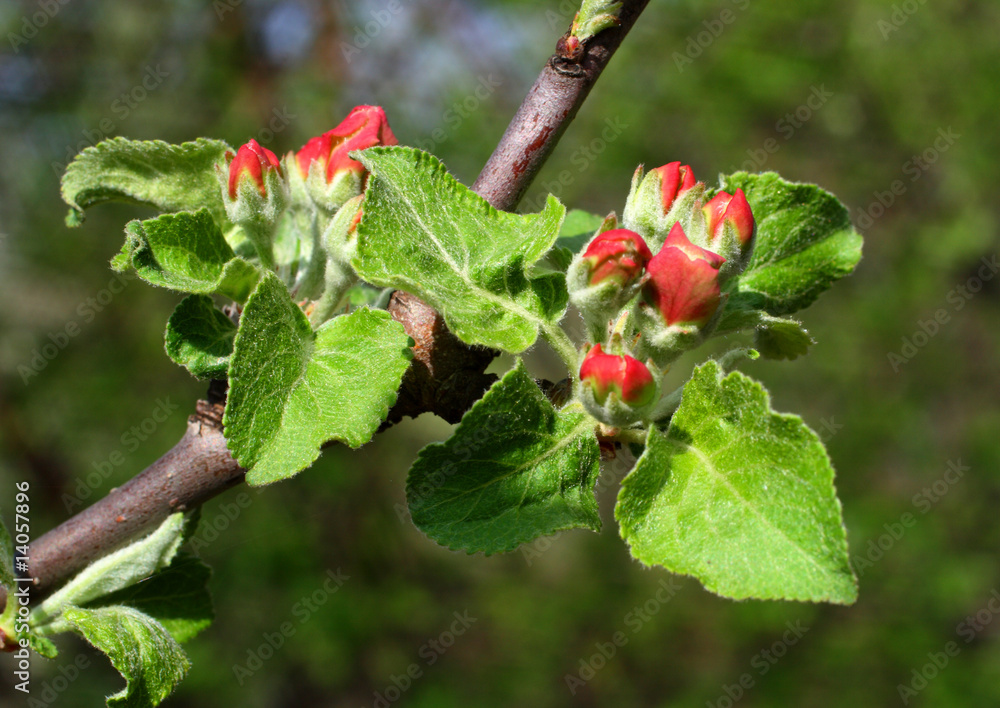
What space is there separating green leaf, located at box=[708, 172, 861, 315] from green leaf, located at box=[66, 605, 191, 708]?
72 centimetres

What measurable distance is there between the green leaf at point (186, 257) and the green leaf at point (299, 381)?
11 centimetres

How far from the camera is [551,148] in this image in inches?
33.5

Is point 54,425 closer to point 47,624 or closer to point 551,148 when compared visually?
point 47,624

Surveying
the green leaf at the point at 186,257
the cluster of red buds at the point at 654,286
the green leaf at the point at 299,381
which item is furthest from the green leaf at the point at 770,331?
the green leaf at the point at 186,257

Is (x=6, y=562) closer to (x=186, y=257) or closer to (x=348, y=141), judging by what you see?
(x=186, y=257)

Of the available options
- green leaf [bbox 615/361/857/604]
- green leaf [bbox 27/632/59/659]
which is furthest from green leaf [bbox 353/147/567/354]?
green leaf [bbox 27/632/59/659]

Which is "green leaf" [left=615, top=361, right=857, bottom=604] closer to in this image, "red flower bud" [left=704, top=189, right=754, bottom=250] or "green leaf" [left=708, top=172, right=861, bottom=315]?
"red flower bud" [left=704, top=189, right=754, bottom=250]

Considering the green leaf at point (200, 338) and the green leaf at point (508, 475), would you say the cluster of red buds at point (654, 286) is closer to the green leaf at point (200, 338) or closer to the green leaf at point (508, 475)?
the green leaf at point (508, 475)

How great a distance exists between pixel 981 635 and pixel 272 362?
13.2 feet

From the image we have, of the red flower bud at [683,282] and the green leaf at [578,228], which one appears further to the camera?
the green leaf at [578,228]

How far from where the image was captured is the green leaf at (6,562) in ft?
2.63

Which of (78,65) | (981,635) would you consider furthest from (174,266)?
(981,635)

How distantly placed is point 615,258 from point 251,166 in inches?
16.0

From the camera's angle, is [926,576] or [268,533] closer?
[268,533]
